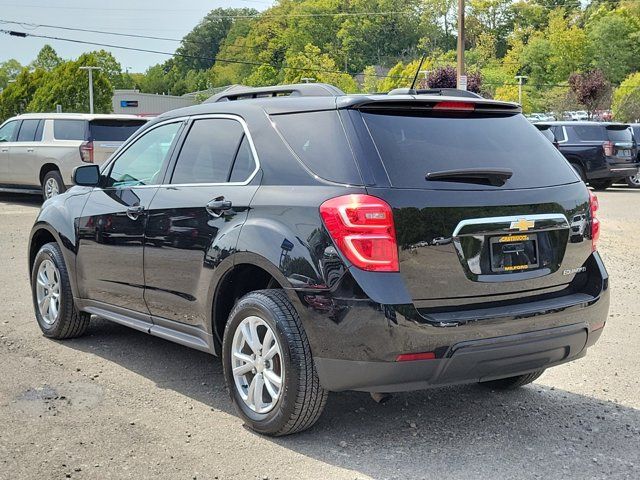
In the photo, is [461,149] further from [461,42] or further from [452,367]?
[461,42]

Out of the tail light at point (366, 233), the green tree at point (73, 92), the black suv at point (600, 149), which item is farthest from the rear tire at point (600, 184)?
the green tree at point (73, 92)

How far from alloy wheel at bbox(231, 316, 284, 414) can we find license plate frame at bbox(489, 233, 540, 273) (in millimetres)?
1155

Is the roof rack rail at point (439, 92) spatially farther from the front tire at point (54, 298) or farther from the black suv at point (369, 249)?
the front tire at point (54, 298)

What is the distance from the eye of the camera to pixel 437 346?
3.93 metres

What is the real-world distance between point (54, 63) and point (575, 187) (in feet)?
346

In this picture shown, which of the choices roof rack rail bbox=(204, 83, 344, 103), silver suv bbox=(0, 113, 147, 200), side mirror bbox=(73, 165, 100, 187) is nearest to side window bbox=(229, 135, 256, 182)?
roof rack rail bbox=(204, 83, 344, 103)

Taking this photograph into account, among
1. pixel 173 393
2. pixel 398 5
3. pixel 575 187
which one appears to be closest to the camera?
pixel 575 187

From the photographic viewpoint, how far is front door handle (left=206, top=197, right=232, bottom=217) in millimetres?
4621

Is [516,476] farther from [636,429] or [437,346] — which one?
[636,429]

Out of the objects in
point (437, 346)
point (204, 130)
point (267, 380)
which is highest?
point (204, 130)

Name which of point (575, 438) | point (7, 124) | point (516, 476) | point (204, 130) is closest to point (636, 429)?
point (575, 438)

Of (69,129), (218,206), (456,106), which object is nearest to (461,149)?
(456,106)

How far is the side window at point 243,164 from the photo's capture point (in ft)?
15.3

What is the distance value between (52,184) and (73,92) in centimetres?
4662
